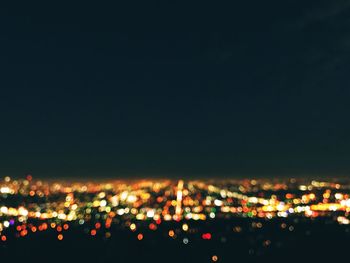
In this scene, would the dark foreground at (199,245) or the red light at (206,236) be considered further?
the red light at (206,236)

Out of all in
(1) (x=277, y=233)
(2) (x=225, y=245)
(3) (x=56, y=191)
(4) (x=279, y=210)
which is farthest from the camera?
(3) (x=56, y=191)

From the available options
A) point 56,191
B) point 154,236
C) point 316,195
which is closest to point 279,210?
point 316,195

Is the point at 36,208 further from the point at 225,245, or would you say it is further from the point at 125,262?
the point at 125,262

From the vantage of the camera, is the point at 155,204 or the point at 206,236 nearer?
the point at 206,236

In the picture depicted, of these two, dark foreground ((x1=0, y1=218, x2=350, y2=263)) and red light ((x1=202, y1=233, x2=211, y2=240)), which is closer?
dark foreground ((x1=0, y1=218, x2=350, y2=263))

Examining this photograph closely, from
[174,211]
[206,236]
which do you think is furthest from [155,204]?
[206,236]

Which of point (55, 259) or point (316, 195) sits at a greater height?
point (316, 195)

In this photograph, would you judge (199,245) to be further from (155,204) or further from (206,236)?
(155,204)

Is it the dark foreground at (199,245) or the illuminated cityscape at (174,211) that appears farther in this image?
the illuminated cityscape at (174,211)
